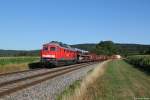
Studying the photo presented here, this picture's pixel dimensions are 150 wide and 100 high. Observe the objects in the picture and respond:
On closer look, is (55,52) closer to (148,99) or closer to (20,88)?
(20,88)

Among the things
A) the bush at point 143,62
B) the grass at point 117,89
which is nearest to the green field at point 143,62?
the bush at point 143,62

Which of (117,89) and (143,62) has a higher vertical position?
(143,62)

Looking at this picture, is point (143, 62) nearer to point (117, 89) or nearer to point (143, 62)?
point (143, 62)

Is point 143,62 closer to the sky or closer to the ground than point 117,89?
closer to the sky

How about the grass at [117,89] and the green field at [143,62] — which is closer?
the grass at [117,89]

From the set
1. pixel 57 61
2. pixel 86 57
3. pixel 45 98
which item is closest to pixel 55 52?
pixel 57 61

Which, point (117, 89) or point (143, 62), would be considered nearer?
point (117, 89)

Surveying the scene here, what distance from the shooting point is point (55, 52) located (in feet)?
161

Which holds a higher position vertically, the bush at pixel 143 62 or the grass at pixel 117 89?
the bush at pixel 143 62

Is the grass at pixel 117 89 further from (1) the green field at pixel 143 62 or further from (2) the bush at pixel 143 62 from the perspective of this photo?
(2) the bush at pixel 143 62

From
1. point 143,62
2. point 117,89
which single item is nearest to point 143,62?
point 143,62

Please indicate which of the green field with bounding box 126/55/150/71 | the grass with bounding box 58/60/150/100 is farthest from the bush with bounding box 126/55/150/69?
the grass with bounding box 58/60/150/100

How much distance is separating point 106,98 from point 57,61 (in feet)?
106

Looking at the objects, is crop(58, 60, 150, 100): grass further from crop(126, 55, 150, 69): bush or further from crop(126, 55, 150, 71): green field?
crop(126, 55, 150, 69): bush
